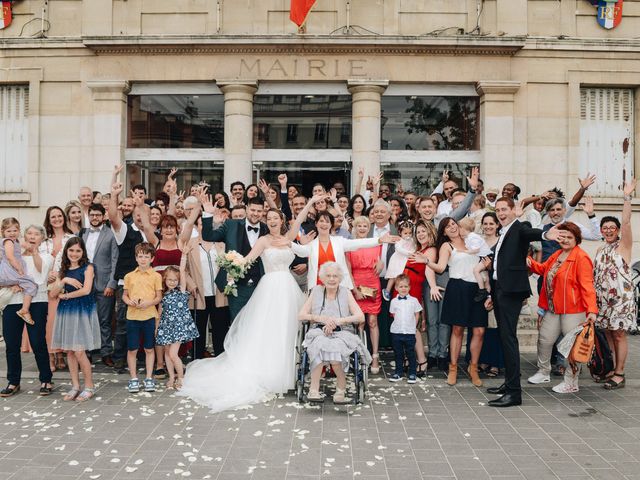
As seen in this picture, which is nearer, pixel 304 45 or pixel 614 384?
pixel 614 384

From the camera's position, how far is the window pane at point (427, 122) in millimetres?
14766

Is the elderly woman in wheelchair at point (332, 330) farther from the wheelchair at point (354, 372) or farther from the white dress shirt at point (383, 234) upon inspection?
the white dress shirt at point (383, 234)

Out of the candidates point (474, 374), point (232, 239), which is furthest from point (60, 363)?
point (474, 374)

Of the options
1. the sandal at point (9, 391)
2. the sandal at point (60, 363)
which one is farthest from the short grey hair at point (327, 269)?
the sandal at point (60, 363)

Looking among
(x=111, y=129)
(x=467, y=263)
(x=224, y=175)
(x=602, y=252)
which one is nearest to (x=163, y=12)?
(x=111, y=129)

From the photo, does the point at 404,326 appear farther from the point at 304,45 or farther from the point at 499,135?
the point at 304,45

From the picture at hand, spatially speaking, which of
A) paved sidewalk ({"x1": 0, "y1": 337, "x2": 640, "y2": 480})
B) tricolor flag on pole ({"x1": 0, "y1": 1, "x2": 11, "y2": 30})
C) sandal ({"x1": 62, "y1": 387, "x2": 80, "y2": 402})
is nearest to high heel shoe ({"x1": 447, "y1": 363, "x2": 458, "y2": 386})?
paved sidewalk ({"x1": 0, "y1": 337, "x2": 640, "y2": 480})

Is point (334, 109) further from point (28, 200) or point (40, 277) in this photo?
point (40, 277)

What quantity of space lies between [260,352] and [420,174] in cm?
866

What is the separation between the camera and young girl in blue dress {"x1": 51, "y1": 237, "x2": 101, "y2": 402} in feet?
23.1

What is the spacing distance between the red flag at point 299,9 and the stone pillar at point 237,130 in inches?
68.9

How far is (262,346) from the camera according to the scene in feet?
24.4

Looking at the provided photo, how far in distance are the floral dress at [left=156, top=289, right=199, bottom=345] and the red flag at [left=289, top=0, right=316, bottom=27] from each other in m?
8.51

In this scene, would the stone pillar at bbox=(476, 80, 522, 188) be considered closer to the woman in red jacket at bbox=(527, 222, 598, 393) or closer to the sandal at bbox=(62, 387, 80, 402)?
the woman in red jacket at bbox=(527, 222, 598, 393)
